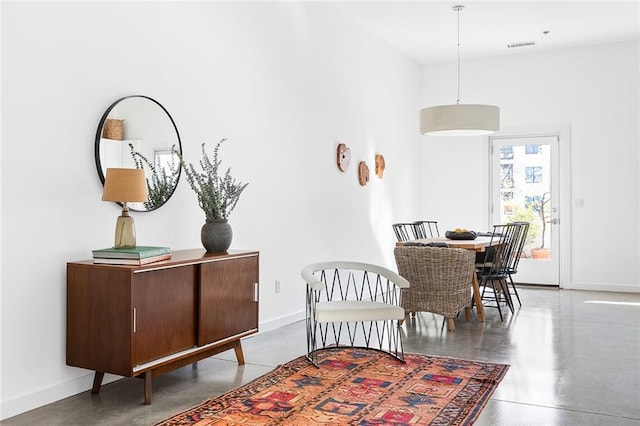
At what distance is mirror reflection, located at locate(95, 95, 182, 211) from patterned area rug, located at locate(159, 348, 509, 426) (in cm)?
140

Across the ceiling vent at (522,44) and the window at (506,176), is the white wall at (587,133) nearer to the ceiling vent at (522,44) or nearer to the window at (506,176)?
the window at (506,176)

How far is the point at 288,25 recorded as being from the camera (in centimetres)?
542

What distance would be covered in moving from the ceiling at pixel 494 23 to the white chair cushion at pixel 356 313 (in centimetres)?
359

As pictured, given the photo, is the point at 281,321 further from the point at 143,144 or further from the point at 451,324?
the point at 143,144

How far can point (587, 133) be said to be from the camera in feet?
25.4

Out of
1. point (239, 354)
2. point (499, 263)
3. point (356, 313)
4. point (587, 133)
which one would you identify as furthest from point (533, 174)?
point (239, 354)

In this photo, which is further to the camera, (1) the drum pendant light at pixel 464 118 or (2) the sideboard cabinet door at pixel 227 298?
(1) the drum pendant light at pixel 464 118

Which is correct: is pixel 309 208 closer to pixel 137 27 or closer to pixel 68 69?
pixel 137 27

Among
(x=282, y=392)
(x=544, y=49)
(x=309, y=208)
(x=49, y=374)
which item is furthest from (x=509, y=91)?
(x=49, y=374)

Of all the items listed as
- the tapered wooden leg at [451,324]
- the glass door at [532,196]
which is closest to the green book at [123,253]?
the tapered wooden leg at [451,324]

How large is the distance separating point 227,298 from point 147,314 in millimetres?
700

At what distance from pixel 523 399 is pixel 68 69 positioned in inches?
121

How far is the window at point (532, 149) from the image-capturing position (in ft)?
26.7

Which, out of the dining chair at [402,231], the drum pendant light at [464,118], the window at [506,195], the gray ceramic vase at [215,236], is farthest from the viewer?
the window at [506,195]
